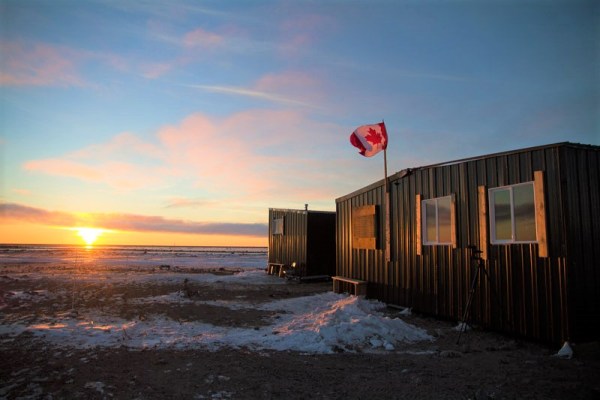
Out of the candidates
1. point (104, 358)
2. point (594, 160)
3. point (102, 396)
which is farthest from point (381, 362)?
point (594, 160)

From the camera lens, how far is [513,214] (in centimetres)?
820

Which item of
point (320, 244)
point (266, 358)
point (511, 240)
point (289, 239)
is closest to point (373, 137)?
point (511, 240)

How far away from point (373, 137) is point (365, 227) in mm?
3179

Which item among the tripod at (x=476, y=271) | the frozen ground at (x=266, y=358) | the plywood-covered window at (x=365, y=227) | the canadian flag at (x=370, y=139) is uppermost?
the canadian flag at (x=370, y=139)

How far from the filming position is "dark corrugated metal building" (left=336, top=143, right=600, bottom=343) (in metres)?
7.26

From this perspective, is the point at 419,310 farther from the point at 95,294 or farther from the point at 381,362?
the point at 95,294

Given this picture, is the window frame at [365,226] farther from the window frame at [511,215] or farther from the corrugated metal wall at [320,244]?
the corrugated metal wall at [320,244]

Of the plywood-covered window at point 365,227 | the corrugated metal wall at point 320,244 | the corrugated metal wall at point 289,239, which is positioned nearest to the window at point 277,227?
the corrugated metal wall at point 289,239

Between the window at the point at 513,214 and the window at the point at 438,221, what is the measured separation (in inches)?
46.5

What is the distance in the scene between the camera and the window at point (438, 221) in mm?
9953

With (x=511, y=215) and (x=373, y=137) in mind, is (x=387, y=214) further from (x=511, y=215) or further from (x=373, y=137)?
(x=511, y=215)

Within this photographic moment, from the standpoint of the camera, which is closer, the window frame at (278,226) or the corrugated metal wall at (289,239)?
the corrugated metal wall at (289,239)

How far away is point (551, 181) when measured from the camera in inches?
294

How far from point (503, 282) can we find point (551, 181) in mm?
2233
